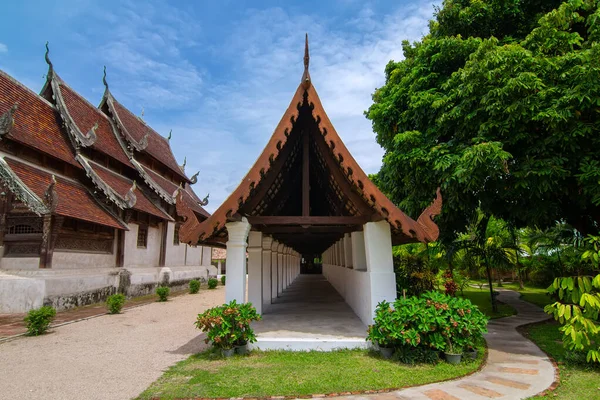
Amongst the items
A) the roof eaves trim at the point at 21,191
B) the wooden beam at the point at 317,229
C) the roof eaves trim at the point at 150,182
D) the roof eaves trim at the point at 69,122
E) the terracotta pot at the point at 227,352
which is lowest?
the terracotta pot at the point at 227,352

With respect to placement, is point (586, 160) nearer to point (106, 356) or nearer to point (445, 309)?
point (445, 309)

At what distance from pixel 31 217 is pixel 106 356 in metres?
7.62

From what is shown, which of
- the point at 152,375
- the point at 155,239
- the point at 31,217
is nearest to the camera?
the point at 152,375

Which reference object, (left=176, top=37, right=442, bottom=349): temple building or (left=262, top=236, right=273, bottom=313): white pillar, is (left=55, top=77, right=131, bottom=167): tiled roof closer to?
(left=262, top=236, right=273, bottom=313): white pillar

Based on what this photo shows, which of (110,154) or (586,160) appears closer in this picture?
(586,160)

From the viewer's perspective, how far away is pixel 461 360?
5273 millimetres

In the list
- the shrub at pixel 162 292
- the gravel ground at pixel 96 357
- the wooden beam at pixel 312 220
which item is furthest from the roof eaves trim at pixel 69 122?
the wooden beam at pixel 312 220

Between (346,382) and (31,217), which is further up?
(31,217)

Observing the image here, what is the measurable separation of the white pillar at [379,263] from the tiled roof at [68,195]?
32.6ft

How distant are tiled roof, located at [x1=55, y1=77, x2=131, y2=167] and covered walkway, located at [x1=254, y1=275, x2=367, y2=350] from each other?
37.4 feet

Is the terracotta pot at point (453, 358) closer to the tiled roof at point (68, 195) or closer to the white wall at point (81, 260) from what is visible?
the tiled roof at point (68, 195)

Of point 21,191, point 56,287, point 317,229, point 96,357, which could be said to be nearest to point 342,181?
point 317,229

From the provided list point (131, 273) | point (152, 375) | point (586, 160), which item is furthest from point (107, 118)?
point (586, 160)

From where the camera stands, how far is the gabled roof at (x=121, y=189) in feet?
46.2
